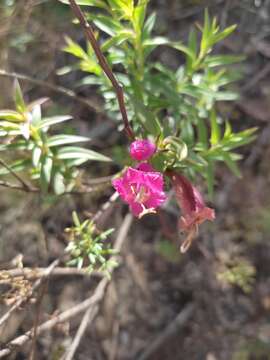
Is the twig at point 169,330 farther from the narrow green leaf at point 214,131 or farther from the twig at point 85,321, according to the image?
the narrow green leaf at point 214,131

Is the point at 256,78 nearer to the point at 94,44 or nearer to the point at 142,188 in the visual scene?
the point at 142,188

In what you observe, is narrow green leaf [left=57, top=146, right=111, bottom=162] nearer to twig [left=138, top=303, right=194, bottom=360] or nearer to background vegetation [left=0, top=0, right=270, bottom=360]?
background vegetation [left=0, top=0, right=270, bottom=360]

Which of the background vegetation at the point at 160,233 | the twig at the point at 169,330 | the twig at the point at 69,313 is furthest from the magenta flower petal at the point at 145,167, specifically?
the twig at the point at 169,330

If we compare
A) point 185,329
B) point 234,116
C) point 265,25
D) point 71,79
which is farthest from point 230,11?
point 185,329

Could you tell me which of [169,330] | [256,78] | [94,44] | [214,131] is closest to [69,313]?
[214,131]

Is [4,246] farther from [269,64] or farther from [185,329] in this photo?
[269,64]

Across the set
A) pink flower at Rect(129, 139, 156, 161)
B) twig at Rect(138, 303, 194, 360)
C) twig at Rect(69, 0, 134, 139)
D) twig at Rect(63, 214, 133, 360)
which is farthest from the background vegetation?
twig at Rect(69, 0, 134, 139)
